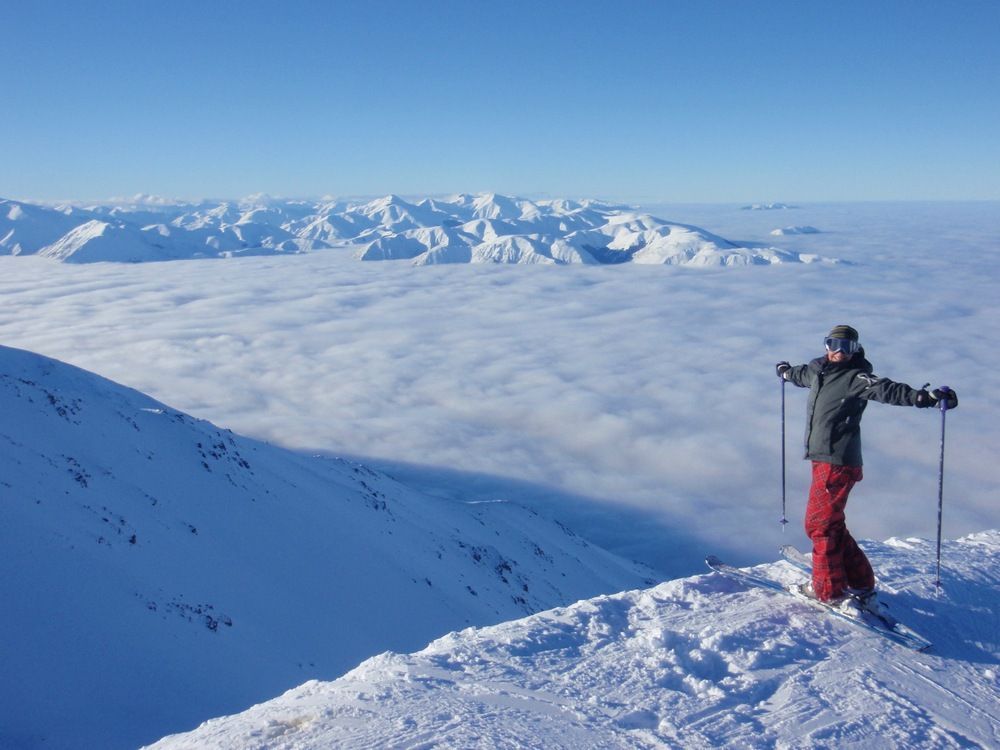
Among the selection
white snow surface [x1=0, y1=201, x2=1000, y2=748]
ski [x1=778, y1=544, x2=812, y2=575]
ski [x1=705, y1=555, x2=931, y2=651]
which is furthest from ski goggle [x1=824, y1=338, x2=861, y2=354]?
ski [x1=778, y1=544, x2=812, y2=575]

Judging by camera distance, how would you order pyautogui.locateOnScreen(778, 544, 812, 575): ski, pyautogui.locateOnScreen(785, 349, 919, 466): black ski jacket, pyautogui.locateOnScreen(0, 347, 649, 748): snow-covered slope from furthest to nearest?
1. pyautogui.locateOnScreen(0, 347, 649, 748): snow-covered slope
2. pyautogui.locateOnScreen(778, 544, 812, 575): ski
3. pyautogui.locateOnScreen(785, 349, 919, 466): black ski jacket

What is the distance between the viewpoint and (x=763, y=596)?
17.8 ft

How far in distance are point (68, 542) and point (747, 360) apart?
90.1m

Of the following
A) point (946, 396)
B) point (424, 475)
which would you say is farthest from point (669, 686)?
point (424, 475)

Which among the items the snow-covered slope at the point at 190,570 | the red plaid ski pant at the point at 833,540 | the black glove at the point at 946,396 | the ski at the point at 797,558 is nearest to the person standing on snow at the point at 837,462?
the red plaid ski pant at the point at 833,540

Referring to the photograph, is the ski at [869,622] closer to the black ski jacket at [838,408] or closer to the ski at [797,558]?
the ski at [797,558]

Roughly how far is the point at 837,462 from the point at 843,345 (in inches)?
37.5

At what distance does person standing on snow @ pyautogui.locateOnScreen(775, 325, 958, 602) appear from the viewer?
201 inches

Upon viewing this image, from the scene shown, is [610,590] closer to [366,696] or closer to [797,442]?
[366,696]

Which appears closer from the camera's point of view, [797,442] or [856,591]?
[856,591]

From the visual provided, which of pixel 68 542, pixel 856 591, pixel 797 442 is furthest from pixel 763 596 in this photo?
pixel 797 442

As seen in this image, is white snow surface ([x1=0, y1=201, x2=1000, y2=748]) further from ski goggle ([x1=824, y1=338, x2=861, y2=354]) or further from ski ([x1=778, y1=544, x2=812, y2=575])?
ski goggle ([x1=824, y1=338, x2=861, y2=354])

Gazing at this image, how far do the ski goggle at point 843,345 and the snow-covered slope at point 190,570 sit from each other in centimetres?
860

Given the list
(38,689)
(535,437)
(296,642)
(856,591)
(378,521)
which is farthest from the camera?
(535,437)
